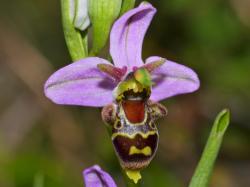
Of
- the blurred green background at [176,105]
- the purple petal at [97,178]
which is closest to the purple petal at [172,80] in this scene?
the purple petal at [97,178]

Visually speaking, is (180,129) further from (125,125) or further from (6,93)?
(125,125)

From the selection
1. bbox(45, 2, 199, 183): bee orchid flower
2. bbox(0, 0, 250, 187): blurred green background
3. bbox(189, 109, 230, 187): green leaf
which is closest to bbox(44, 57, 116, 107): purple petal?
bbox(45, 2, 199, 183): bee orchid flower

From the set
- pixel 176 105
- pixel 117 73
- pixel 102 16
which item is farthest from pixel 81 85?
pixel 176 105

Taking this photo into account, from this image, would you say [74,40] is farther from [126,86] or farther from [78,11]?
[126,86]

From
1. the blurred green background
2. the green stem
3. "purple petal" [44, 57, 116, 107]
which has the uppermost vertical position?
the green stem

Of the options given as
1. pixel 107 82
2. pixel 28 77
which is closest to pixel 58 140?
pixel 28 77

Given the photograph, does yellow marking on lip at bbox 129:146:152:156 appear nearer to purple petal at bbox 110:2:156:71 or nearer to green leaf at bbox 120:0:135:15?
purple petal at bbox 110:2:156:71

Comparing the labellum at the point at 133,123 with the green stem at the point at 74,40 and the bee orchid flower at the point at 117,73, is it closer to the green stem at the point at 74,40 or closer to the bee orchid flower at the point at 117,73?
the bee orchid flower at the point at 117,73
